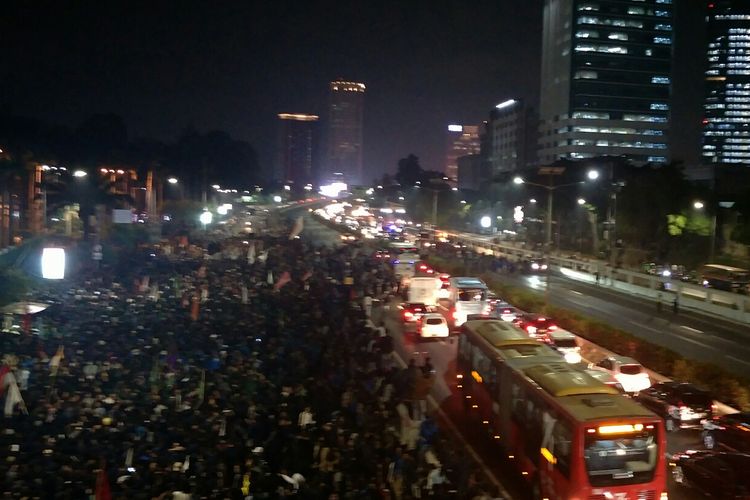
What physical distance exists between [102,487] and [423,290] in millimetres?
20620

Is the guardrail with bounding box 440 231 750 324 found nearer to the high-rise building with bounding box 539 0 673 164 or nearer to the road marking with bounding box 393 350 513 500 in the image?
the road marking with bounding box 393 350 513 500

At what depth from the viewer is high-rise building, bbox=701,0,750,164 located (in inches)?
5773

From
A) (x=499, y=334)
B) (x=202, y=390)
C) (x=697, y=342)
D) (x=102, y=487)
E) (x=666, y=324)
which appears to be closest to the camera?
(x=102, y=487)

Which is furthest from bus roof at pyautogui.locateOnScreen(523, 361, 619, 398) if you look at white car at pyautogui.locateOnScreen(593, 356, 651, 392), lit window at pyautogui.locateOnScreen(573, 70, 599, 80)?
lit window at pyautogui.locateOnScreen(573, 70, 599, 80)

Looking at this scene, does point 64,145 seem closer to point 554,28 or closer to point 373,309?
point 373,309

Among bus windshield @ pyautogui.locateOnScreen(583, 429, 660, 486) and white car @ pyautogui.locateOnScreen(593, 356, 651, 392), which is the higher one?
bus windshield @ pyautogui.locateOnScreen(583, 429, 660, 486)

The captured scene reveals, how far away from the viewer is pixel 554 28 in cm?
10144

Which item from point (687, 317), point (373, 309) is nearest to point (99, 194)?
point (373, 309)

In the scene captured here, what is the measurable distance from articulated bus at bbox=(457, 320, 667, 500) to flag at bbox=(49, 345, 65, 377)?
306 inches

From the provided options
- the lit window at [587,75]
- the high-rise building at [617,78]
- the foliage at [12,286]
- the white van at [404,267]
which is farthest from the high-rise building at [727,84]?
the foliage at [12,286]

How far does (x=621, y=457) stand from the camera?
905cm

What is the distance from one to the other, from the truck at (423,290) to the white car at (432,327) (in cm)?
554

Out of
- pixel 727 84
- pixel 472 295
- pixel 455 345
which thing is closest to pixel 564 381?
pixel 455 345

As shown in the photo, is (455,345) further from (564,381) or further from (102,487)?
(102,487)
